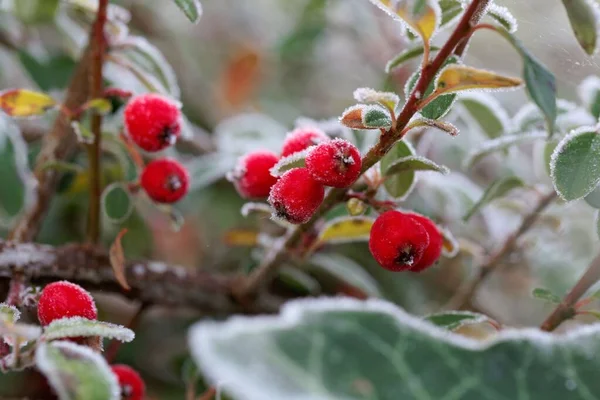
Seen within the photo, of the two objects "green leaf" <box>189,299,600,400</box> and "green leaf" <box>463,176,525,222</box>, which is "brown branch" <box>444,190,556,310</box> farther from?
"green leaf" <box>189,299,600,400</box>

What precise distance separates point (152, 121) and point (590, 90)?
82 centimetres

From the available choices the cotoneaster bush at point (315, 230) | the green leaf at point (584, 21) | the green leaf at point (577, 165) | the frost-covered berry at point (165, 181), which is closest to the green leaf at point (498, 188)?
the cotoneaster bush at point (315, 230)

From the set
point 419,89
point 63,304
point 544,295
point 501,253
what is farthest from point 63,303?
point 501,253

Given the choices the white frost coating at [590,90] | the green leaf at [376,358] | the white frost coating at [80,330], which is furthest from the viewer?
the white frost coating at [590,90]

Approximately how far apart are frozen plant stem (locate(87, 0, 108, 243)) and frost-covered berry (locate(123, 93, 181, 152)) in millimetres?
70

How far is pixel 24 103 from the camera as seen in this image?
3.72 feet

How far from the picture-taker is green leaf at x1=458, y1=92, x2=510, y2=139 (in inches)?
57.0

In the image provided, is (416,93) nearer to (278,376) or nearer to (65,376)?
(278,376)

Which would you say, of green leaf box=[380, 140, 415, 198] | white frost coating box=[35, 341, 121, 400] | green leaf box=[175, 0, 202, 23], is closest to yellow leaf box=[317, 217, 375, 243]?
green leaf box=[380, 140, 415, 198]

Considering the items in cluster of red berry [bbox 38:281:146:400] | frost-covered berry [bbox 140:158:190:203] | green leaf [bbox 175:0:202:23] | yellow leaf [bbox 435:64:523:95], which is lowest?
cluster of red berry [bbox 38:281:146:400]

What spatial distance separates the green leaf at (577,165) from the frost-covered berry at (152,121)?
63cm

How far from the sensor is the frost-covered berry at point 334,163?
2.81 ft

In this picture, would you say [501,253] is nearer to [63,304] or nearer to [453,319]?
[453,319]

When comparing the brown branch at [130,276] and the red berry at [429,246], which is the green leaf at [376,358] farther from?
the brown branch at [130,276]
